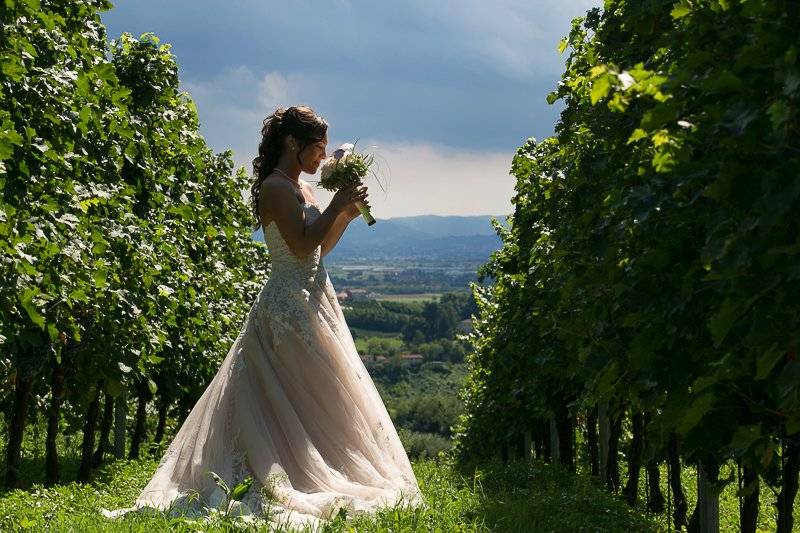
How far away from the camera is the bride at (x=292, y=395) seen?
6293mm

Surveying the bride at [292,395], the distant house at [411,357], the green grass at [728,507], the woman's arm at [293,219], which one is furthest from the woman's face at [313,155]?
the distant house at [411,357]

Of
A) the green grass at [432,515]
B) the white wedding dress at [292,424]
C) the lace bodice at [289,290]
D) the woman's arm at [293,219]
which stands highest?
the woman's arm at [293,219]

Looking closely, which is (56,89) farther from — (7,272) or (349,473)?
(349,473)

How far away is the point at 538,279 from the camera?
1039cm

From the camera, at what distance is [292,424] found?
256 inches

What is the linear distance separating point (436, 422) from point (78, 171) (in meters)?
82.2

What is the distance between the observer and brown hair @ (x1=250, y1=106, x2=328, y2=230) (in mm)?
6852

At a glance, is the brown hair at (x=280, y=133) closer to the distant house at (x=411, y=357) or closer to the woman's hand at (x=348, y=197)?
the woman's hand at (x=348, y=197)

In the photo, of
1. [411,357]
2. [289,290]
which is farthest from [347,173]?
[411,357]

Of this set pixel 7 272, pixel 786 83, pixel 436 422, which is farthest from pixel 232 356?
pixel 436 422

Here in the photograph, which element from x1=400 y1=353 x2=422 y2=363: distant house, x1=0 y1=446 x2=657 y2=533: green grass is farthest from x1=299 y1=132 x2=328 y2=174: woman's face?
x1=400 y1=353 x2=422 y2=363: distant house

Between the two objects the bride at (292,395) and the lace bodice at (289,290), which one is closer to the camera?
the bride at (292,395)

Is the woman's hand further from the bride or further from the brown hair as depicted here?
the brown hair

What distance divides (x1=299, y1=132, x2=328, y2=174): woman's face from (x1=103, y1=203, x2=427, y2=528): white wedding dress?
297 mm
